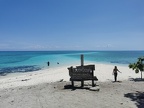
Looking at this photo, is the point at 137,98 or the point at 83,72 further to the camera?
the point at 83,72

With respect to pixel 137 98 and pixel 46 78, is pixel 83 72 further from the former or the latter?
pixel 46 78

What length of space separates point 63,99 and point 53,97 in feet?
2.90

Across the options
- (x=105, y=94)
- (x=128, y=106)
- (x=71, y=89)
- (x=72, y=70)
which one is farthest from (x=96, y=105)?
(x=72, y=70)

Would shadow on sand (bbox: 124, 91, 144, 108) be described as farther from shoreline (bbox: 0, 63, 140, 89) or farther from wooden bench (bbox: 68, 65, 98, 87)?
shoreline (bbox: 0, 63, 140, 89)

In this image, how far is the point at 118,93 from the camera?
13070mm

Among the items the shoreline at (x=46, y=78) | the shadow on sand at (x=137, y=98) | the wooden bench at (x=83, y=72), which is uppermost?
the wooden bench at (x=83, y=72)

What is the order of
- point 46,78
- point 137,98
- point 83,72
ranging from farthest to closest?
point 46,78, point 83,72, point 137,98

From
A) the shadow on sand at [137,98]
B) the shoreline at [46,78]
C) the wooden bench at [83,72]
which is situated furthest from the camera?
the shoreline at [46,78]

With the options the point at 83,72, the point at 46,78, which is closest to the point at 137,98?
the point at 83,72

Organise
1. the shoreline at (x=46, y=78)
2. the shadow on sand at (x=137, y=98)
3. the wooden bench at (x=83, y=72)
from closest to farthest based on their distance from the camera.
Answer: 1. the shadow on sand at (x=137, y=98)
2. the wooden bench at (x=83, y=72)
3. the shoreline at (x=46, y=78)

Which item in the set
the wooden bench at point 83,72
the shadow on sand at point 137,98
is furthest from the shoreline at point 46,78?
the shadow on sand at point 137,98

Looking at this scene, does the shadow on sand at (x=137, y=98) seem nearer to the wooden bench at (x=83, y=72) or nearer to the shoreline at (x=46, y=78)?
the wooden bench at (x=83, y=72)

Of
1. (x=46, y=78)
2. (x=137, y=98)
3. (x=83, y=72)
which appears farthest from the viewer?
(x=46, y=78)

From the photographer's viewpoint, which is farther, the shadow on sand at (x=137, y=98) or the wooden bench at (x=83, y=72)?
the wooden bench at (x=83, y=72)
